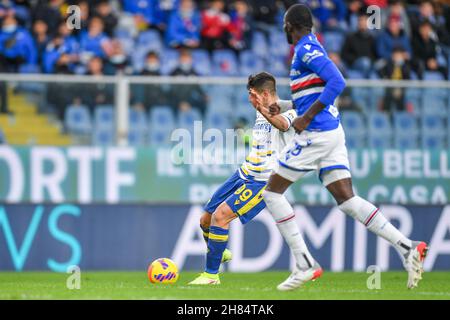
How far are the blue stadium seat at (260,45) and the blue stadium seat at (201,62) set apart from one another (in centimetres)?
102

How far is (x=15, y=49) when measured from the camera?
16.6 metres

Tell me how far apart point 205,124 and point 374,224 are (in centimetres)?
563

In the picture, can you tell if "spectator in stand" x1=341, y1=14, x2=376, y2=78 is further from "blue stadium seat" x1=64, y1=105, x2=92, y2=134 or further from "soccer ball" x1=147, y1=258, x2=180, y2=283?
"soccer ball" x1=147, y1=258, x2=180, y2=283

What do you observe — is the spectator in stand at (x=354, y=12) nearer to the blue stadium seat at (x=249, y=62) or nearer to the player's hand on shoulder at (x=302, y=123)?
the blue stadium seat at (x=249, y=62)

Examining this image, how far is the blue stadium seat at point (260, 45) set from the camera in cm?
1831

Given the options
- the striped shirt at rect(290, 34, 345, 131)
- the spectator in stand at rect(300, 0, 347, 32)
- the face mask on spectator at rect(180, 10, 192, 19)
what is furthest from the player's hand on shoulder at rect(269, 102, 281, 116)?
the spectator in stand at rect(300, 0, 347, 32)

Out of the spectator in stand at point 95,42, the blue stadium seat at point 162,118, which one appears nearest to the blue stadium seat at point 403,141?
the blue stadium seat at point 162,118

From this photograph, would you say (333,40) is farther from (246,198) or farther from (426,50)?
(246,198)

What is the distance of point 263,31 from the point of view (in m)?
19.0

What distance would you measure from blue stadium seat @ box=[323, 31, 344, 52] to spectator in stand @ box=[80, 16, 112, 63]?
4.24m

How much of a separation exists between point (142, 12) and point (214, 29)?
153 centimetres

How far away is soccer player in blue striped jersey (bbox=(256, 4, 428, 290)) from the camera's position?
348 inches
